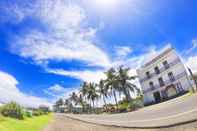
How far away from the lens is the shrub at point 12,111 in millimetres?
22859

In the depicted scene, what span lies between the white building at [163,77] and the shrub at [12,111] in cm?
2942

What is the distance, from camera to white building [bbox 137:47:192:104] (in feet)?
127

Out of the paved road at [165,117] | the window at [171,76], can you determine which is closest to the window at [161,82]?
the window at [171,76]

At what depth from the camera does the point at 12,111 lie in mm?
23312

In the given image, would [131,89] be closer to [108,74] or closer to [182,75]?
[108,74]

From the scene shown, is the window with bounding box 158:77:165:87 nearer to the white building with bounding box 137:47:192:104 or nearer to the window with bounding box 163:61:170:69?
the white building with bounding box 137:47:192:104

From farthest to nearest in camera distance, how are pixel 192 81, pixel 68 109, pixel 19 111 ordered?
pixel 68 109
pixel 192 81
pixel 19 111

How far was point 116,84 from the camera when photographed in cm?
5012

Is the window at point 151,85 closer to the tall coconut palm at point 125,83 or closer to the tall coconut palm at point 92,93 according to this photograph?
the tall coconut palm at point 125,83

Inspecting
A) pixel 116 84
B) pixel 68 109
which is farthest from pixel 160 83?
pixel 68 109

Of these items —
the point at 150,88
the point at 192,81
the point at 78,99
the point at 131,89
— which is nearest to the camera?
the point at 192,81

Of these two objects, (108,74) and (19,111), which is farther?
(108,74)

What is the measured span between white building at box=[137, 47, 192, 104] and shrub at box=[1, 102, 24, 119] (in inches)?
1158

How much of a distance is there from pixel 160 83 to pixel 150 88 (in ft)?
10.4
